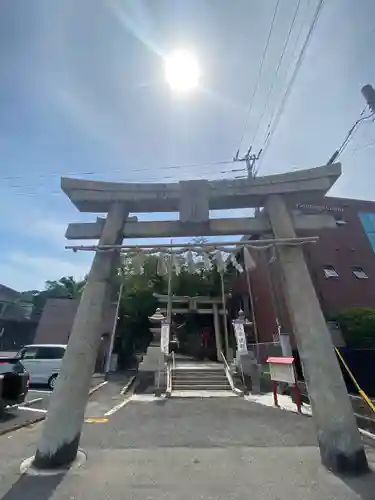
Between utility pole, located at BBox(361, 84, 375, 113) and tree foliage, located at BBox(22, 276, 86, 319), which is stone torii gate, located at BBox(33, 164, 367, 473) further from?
tree foliage, located at BBox(22, 276, 86, 319)

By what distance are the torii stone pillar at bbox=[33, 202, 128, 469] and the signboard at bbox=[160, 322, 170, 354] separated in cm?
1123

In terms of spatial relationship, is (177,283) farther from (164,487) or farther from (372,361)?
(164,487)

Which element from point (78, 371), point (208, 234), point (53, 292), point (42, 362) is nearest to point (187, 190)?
point (208, 234)

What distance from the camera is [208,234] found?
17.8ft

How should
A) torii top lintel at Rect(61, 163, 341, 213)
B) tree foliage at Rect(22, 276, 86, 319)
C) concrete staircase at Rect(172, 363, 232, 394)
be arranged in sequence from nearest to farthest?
torii top lintel at Rect(61, 163, 341, 213) → concrete staircase at Rect(172, 363, 232, 394) → tree foliage at Rect(22, 276, 86, 319)

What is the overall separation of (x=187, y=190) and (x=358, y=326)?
12.9 meters

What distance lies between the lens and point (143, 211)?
5.68 metres

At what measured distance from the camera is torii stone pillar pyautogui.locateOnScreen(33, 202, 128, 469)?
160 inches

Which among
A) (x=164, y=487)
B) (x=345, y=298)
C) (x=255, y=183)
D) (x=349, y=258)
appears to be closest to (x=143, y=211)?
(x=255, y=183)

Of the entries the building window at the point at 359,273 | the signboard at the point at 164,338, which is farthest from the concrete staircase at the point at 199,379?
the building window at the point at 359,273

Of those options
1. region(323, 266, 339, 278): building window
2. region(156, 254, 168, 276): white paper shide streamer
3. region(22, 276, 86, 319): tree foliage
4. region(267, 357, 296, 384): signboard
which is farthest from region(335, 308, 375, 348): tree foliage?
region(22, 276, 86, 319): tree foliage

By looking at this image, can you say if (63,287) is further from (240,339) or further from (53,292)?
(240,339)

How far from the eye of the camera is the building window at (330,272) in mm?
16938

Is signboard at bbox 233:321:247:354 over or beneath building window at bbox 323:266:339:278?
beneath
